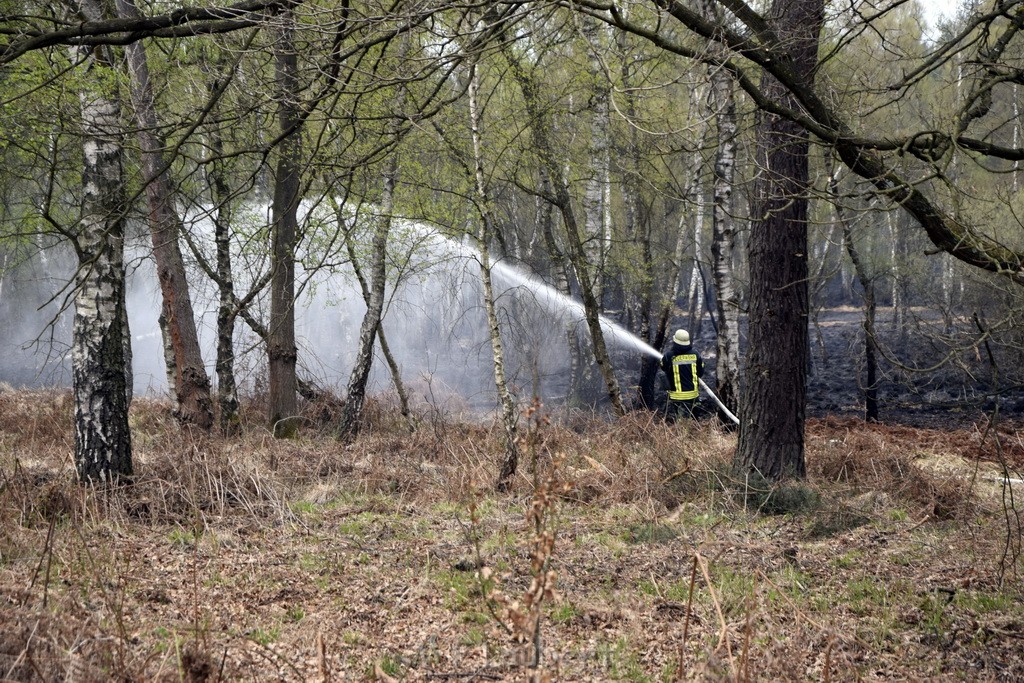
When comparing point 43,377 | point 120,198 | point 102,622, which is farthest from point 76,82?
point 43,377

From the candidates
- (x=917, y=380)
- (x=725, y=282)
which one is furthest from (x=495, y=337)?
(x=917, y=380)

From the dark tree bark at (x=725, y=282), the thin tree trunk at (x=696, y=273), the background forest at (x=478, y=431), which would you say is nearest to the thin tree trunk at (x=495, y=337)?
the background forest at (x=478, y=431)

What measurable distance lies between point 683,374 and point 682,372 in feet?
0.13

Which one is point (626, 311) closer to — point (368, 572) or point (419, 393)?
point (419, 393)

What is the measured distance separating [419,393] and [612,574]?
434 inches

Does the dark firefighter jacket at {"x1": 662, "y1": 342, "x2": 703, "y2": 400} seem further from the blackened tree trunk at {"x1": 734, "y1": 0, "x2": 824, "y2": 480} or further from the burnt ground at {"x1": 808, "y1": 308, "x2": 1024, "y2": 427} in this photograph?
the blackened tree trunk at {"x1": 734, "y1": 0, "x2": 824, "y2": 480}

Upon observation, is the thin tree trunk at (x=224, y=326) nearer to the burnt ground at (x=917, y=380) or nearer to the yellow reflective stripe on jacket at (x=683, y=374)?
the yellow reflective stripe on jacket at (x=683, y=374)

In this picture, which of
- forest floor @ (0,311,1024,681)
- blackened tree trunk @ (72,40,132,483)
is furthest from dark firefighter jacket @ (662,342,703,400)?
blackened tree trunk @ (72,40,132,483)

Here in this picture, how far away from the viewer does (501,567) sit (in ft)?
18.9

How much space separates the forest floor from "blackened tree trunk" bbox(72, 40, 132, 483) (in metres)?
0.31

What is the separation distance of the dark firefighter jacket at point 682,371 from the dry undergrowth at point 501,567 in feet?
9.51

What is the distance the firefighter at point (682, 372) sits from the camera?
12.3 m

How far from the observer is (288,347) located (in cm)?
1098

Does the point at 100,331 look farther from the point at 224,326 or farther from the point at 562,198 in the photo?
the point at 562,198
